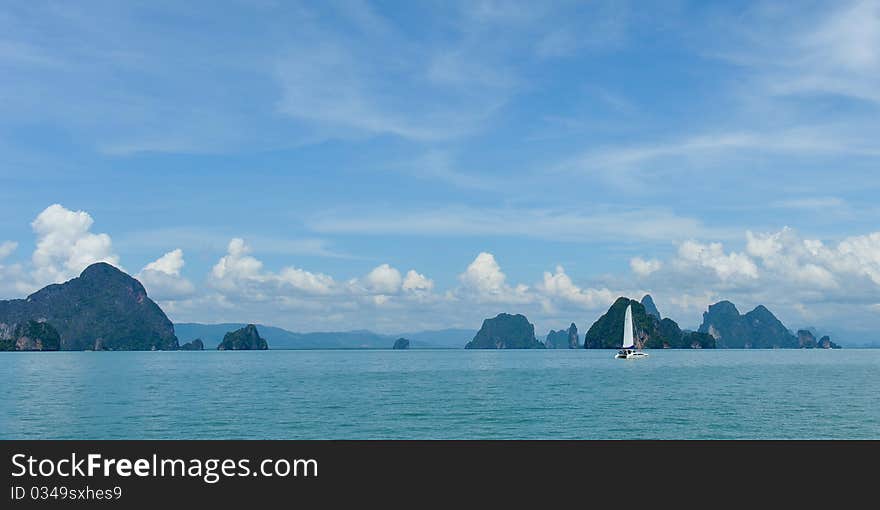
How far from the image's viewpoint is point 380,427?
63156mm

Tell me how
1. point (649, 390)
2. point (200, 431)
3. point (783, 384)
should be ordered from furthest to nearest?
point (783, 384) < point (649, 390) < point (200, 431)

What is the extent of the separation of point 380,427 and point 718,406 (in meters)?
41.1
